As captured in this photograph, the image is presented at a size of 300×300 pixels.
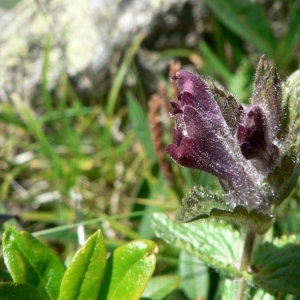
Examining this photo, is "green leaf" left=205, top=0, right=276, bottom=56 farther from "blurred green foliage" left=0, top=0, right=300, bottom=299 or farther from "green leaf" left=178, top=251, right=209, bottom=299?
"green leaf" left=178, top=251, right=209, bottom=299

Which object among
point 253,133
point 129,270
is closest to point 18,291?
point 129,270

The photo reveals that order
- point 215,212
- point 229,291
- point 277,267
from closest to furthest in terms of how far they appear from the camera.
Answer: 1. point 215,212
2. point 277,267
3. point 229,291

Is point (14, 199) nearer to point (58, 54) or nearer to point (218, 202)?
point (58, 54)

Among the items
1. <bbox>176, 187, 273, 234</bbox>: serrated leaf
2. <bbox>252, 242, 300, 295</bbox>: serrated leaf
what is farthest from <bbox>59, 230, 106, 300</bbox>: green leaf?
<bbox>252, 242, 300, 295</bbox>: serrated leaf

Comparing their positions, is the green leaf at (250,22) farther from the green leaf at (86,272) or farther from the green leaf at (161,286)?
the green leaf at (86,272)

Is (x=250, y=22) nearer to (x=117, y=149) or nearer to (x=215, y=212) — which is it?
(x=117, y=149)

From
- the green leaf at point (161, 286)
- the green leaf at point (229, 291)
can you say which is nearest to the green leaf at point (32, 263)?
the green leaf at point (161, 286)

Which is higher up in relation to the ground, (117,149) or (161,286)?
(117,149)
